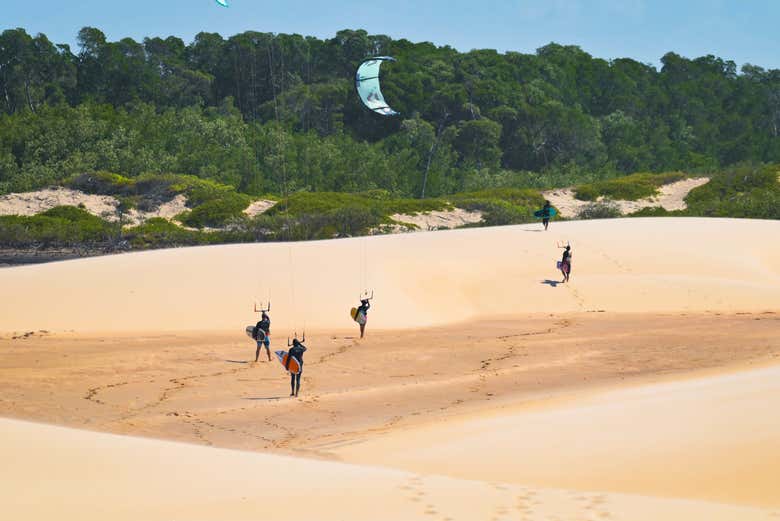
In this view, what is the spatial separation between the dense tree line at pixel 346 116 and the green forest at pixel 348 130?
0.49 ft

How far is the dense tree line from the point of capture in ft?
182

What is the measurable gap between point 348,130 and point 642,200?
1090 inches

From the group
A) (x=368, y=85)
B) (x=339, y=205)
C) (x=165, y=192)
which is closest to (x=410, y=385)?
(x=368, y=85)

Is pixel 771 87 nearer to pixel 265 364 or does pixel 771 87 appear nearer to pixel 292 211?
pixel 292 211

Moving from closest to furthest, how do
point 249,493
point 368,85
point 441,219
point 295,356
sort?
point 249,493, point 295,356, point 368,85, point 441,219

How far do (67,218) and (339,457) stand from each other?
3146 centimetres

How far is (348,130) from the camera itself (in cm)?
7256

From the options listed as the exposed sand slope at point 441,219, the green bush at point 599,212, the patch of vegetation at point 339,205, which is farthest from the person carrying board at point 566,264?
the green bush at point 599,212

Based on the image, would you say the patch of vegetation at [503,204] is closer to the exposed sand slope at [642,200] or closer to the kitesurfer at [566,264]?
the exposed sand slope at [642,200]

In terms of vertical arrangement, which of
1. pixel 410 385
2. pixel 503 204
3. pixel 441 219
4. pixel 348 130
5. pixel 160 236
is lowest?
pixel 410 385

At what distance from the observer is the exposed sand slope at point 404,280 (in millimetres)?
22938

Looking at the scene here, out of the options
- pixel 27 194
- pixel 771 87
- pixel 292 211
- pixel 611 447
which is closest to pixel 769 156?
pixel 771 87

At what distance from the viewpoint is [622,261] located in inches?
1129

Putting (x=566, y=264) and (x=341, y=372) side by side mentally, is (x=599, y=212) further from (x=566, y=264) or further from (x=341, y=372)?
(x=341, y=372)
